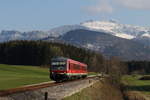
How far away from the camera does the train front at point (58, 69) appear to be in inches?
2024

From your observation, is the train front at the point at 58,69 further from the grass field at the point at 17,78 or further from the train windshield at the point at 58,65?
the grass field at the point at 17,78

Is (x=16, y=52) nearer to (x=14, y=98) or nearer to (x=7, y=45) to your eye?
(x=7, y=45)

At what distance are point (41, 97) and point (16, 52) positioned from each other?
503 ft

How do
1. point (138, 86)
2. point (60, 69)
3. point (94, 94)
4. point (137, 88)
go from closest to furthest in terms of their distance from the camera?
point (94, 94)
point (60, 69)
point (137, 88)
point (138, 86)

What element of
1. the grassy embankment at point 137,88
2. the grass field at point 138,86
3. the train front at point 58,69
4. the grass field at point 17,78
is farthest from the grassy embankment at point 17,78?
the grass field at point 138,86

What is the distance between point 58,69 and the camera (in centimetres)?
5191

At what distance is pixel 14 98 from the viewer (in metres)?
23.1

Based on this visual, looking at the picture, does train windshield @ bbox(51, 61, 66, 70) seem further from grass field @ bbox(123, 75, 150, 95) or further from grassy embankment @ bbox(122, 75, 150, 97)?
grass field @ bbox(123, 75, 150, 95)

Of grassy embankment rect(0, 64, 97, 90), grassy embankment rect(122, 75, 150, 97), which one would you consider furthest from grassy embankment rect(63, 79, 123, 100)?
grassy embankment rect(122, 75, 150, 97)

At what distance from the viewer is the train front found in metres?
51.4

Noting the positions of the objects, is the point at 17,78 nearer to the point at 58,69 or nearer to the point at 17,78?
the point at 17,78

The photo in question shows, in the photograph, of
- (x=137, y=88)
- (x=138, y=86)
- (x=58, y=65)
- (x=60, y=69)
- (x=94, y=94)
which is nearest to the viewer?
(x=94, y=94)

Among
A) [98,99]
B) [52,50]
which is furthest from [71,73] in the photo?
[52,50]

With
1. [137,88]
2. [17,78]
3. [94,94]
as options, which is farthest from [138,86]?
[94,94]
